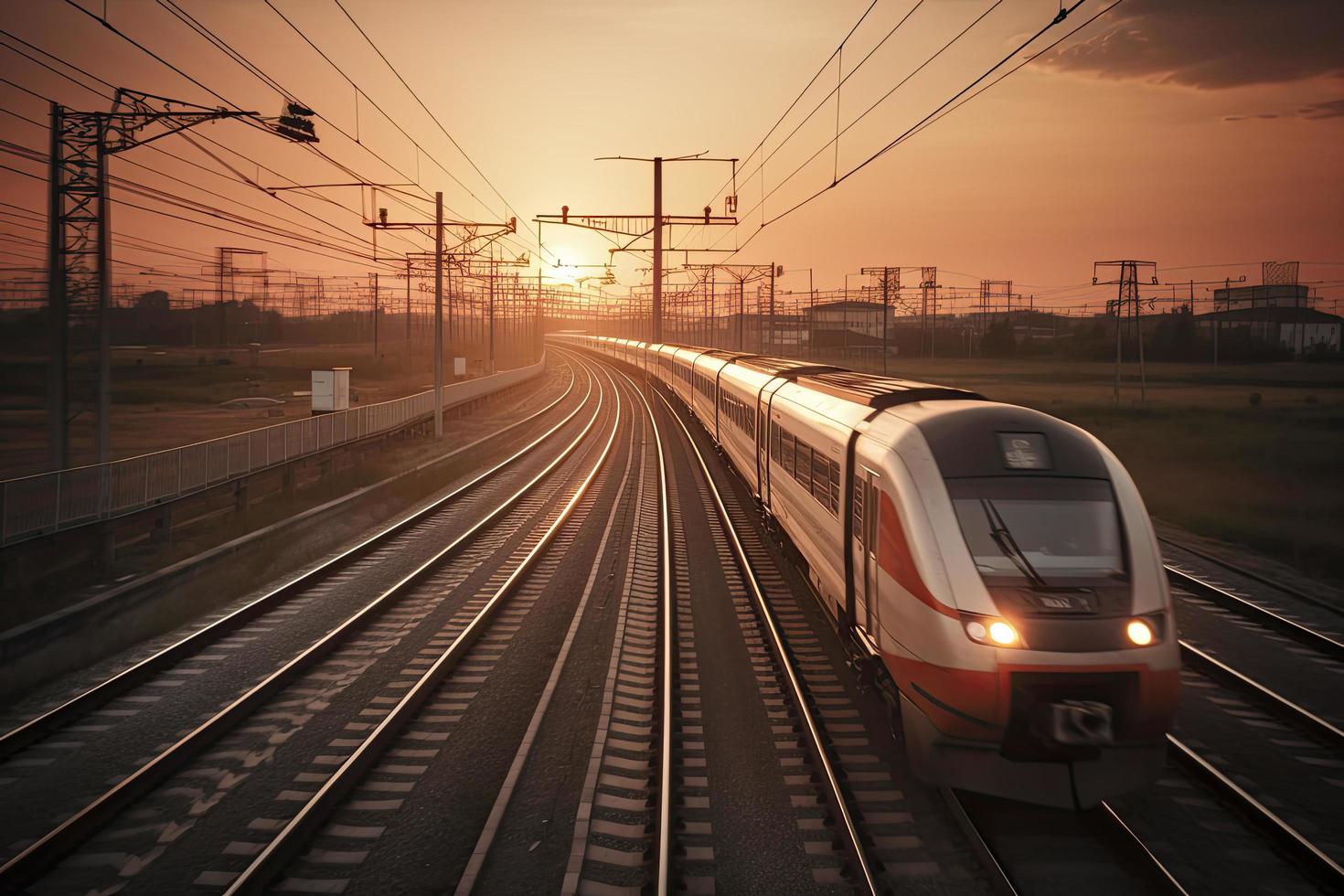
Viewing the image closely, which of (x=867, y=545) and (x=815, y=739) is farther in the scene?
(x=867, y=545)

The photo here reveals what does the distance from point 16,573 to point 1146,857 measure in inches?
600

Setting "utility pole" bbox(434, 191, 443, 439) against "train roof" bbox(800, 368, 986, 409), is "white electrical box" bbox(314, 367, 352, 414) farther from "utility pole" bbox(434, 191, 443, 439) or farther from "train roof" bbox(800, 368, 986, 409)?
"train roof" bbox(800, 368, 986, 409)

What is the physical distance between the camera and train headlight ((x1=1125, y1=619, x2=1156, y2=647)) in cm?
660

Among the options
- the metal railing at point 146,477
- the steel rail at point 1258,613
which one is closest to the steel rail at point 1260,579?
the steel rail at point 1258,613

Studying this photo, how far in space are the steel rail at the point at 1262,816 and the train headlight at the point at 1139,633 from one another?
1709 mm

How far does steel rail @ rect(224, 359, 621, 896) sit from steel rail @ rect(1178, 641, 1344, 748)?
7.75 m

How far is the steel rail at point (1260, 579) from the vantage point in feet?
43.5

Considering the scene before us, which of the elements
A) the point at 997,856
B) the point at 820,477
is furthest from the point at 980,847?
the point at 820,477

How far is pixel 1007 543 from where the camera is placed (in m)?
7.02

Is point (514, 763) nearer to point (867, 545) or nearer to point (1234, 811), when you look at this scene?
point (867, 545)

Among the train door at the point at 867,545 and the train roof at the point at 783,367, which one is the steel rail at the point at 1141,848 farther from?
the train roof at the point at 783,367

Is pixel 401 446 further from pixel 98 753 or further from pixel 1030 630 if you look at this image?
pixel 1030 630

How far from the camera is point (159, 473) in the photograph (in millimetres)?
16781

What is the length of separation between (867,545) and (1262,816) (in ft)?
12.3
